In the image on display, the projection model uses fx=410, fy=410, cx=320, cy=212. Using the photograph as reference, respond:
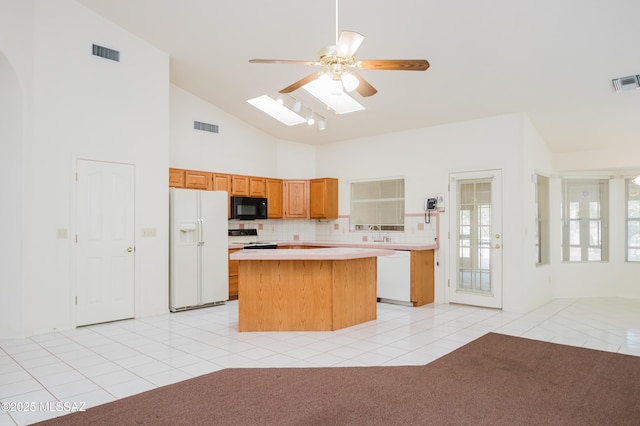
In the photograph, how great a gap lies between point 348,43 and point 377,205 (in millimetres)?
4885

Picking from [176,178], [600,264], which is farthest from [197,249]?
[600,264]

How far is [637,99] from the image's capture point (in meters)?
5.00

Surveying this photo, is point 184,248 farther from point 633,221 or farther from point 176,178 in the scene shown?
point 633,221

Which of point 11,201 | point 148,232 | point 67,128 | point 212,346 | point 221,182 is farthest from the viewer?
point 221,182

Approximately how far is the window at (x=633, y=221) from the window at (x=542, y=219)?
1.43 meters

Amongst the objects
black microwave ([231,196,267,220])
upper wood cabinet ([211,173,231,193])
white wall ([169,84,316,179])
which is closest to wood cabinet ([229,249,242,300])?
black microwave ([231,196,267,220])

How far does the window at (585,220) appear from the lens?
7.23m

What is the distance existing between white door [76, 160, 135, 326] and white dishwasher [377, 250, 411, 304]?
371 centimetres

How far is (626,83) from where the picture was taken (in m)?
4.65

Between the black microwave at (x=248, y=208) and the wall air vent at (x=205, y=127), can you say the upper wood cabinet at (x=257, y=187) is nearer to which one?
the black microwave at (x=248, y=208)

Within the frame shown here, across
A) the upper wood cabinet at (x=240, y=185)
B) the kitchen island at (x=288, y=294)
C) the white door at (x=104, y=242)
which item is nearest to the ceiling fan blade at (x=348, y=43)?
the kitchen island at (x=288, y=294)

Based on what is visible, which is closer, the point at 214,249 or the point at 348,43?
the point at 348,43

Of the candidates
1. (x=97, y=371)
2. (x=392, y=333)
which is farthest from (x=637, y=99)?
(x=97, y=371)

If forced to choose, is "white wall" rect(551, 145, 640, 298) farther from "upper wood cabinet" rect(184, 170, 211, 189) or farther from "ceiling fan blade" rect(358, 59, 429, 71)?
"upper wood cabinet" rect(184, 170, 211, 189)
